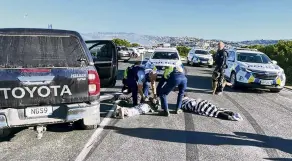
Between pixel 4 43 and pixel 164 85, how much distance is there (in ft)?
12.4

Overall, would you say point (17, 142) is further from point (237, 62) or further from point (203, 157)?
point (237, 62)

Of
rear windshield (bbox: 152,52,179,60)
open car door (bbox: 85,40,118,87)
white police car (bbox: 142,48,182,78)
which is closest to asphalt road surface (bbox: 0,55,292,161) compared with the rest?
open car door (bbox: 85,40,118,87)

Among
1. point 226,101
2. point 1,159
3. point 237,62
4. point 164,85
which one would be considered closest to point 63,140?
point 1,159

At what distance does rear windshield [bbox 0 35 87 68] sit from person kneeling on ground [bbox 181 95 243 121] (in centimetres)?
349

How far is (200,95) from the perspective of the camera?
10195 mm

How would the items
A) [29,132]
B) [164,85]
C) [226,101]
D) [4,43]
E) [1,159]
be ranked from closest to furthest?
[1,159]
[4,43]
[29,132]
[164,85]
[226,101]

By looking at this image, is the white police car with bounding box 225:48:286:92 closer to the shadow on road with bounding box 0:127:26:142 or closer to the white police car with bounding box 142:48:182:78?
the white police car with bounding box 142:48:182:78

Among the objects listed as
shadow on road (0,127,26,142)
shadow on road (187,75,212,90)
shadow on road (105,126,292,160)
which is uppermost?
shadow on road (0,127,26,142)

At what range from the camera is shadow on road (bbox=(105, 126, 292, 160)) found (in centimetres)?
520

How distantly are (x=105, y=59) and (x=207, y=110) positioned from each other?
3255mm

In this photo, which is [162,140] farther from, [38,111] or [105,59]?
[105,59]

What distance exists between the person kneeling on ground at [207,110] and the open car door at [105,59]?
7.36 ft

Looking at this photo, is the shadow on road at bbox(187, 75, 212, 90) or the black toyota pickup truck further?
the shadow on road at bbox(187, 75, 212, 90)

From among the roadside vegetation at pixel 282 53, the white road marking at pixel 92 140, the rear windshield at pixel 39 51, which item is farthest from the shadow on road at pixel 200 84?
the rear windshield at pixel 39 51
